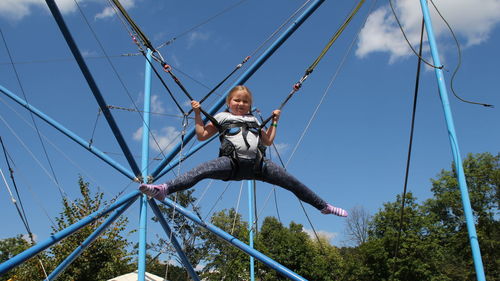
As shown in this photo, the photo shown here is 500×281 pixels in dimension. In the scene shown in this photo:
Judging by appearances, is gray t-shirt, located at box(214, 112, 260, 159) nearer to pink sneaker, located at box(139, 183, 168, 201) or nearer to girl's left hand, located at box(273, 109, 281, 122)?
girl's left hand, located at box(273, 109, 281, 122)

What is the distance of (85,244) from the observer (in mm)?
6402

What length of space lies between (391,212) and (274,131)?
22.1m

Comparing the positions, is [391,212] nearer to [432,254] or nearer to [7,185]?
[432,254]

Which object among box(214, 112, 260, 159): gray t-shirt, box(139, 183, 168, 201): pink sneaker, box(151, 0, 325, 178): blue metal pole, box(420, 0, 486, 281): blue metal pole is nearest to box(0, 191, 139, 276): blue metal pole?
box(151, 0, 325, 178): blue metal pole

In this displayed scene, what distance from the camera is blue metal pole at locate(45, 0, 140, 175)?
4.26 meters

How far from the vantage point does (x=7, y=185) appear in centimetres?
513

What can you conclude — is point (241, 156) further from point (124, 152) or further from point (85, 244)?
point (85, 244)

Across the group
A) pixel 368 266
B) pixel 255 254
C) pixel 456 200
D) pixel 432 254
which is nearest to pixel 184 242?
pixel 368 266

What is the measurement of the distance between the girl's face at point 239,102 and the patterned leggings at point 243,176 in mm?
529

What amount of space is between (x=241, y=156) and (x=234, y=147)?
92mm

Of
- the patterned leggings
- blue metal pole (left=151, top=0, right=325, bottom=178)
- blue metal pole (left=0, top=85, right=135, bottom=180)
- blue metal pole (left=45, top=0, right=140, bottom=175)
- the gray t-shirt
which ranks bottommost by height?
the patterned leggings

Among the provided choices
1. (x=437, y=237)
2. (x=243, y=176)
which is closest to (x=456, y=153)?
(x=243, y=176)

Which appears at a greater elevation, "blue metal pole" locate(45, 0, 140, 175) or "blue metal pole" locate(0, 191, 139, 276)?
"blue metal pole" locate(45, 0, 140, 175)

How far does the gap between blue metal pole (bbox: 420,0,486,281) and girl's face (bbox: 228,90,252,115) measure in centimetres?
193
